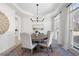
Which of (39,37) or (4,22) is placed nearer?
(4,22)

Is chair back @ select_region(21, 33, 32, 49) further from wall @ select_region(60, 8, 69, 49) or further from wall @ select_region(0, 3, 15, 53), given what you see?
wall @ select_region(60, 8, 69, 49)

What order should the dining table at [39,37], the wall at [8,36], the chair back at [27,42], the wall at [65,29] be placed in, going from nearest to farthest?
the wall at [8,36] < the dining table at [39,37] < the chair back at [27,42] < the wall at [65,29]

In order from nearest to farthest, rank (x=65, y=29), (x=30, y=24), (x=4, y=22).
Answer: (x=30, y=24), (x=4, y=22), (x=65, y=29)

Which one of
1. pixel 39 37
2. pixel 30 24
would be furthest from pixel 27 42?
pixel 30 24

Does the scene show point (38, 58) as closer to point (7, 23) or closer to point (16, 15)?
point (16, 15)

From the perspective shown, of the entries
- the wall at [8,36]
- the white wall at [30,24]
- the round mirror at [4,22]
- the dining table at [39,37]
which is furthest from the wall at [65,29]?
the round mirror at [4,22]

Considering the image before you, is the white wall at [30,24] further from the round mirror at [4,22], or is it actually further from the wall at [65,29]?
the wall at [65,29]

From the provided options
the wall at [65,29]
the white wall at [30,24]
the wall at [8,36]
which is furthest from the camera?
the wall at [65,29]

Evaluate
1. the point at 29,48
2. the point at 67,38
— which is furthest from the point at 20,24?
the point at 67,38

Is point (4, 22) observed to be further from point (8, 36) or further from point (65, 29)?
point (65, 29)

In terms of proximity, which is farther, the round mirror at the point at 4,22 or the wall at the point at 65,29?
the wall at the point at 65,29

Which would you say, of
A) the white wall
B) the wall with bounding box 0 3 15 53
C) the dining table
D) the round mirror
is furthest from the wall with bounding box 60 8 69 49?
the round mirror

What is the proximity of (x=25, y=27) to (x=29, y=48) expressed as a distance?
3.03 feet

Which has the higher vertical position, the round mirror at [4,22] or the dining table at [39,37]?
the round mirror at [4,22]
